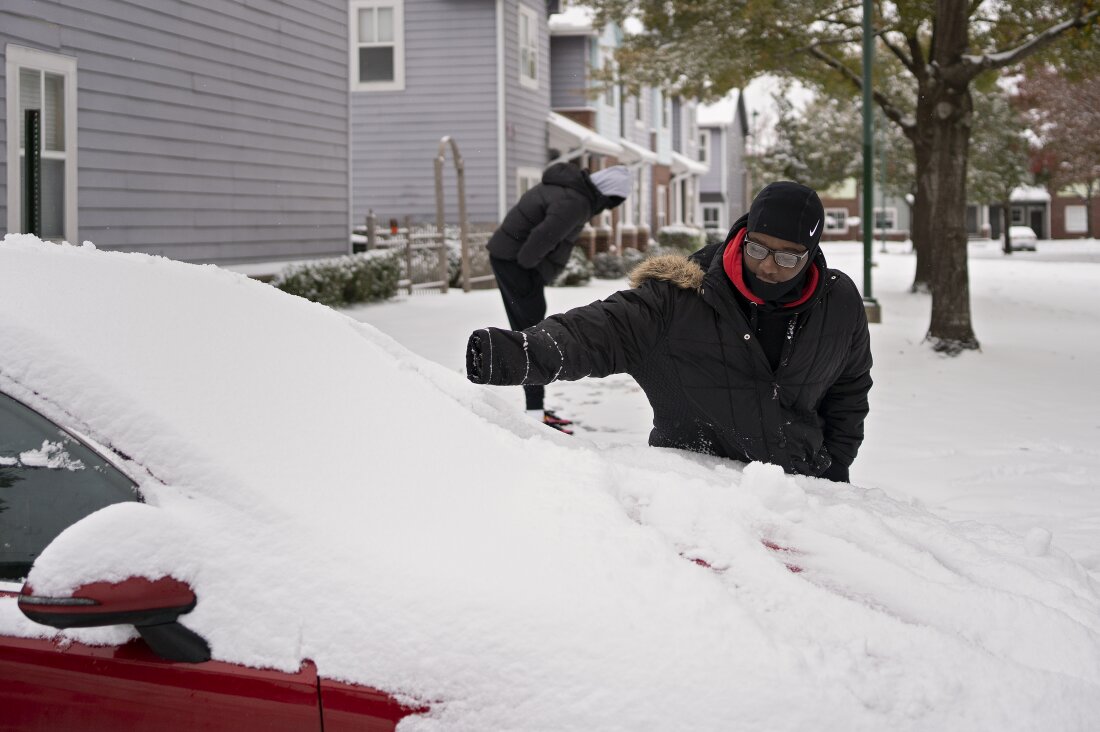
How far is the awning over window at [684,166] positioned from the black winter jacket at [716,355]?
39.6m

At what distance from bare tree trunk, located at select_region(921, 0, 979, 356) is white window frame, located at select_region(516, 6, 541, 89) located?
13026 millimetres

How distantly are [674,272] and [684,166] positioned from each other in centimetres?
4107

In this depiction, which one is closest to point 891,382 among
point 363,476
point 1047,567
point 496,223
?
point 1047,567

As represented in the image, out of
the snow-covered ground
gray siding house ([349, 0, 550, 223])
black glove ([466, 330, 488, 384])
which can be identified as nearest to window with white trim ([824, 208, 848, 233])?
gray siding house ([349, 0, 550, 223])

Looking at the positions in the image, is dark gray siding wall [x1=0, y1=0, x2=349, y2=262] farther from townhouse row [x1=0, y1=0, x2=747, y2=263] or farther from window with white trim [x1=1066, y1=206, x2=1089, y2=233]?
window with white trim [x1=1066, y1=206, x2=1089, y2=233]

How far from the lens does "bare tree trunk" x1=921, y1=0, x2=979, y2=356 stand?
1305 cm

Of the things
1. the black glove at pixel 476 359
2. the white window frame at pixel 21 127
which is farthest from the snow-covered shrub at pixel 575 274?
the black glove at pixel 476 359

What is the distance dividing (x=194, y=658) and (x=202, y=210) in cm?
1260

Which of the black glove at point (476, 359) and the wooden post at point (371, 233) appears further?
the wooden post at point (371, 233)

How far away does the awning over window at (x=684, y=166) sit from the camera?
4284cm

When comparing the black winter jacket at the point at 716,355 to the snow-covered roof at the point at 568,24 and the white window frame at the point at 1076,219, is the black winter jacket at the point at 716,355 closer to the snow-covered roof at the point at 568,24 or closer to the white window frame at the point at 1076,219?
the snow-covered roof at the point at 568,24

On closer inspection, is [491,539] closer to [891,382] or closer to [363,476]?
[363,476]

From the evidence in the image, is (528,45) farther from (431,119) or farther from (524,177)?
(431,119)

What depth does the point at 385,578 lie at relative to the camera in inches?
80.4
